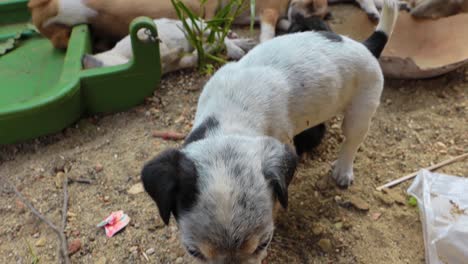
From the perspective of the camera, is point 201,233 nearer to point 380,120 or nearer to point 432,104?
point 380,120

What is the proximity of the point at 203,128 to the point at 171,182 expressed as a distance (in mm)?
536

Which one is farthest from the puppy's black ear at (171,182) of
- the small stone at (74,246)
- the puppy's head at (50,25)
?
the puppy's head at (50,25)

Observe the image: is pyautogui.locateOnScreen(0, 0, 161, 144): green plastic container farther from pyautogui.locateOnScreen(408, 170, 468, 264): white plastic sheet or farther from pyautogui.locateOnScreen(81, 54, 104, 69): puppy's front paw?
pyautogui.locateOnScreen(408, 170, 468, 264): white plastic sheet

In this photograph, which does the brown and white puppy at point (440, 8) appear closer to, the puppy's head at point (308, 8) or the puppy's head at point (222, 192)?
the puppy's head at point (308, 8)

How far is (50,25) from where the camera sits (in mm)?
5441

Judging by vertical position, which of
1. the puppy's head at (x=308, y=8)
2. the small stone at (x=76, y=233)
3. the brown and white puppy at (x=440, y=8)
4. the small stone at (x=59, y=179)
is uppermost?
the brown and white puppy at (x=440, y=8)

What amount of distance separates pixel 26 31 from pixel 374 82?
16.4 feet

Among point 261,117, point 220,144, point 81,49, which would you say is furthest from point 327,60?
point 81,49

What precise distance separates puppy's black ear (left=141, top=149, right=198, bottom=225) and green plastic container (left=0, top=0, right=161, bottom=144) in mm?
2216

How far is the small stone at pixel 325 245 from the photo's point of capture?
10.2 ft

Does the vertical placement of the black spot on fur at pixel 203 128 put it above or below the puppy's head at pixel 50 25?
above

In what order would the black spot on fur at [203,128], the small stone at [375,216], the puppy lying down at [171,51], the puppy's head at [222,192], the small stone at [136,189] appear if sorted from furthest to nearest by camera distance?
the puppy lying down at [171,51]
the small stone at [136,189]
the small stone at [375,216]
the black spot on fur at [203,128]
the puppy's head at [222,192]

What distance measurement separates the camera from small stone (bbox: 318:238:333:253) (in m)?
3.11

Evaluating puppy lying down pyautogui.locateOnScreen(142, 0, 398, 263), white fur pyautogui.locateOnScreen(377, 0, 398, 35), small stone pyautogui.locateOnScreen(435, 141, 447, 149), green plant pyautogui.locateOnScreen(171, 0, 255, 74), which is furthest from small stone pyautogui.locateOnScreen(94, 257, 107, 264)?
small stone pyautogui.locateOnScreen(435, 141, 447, 149)
